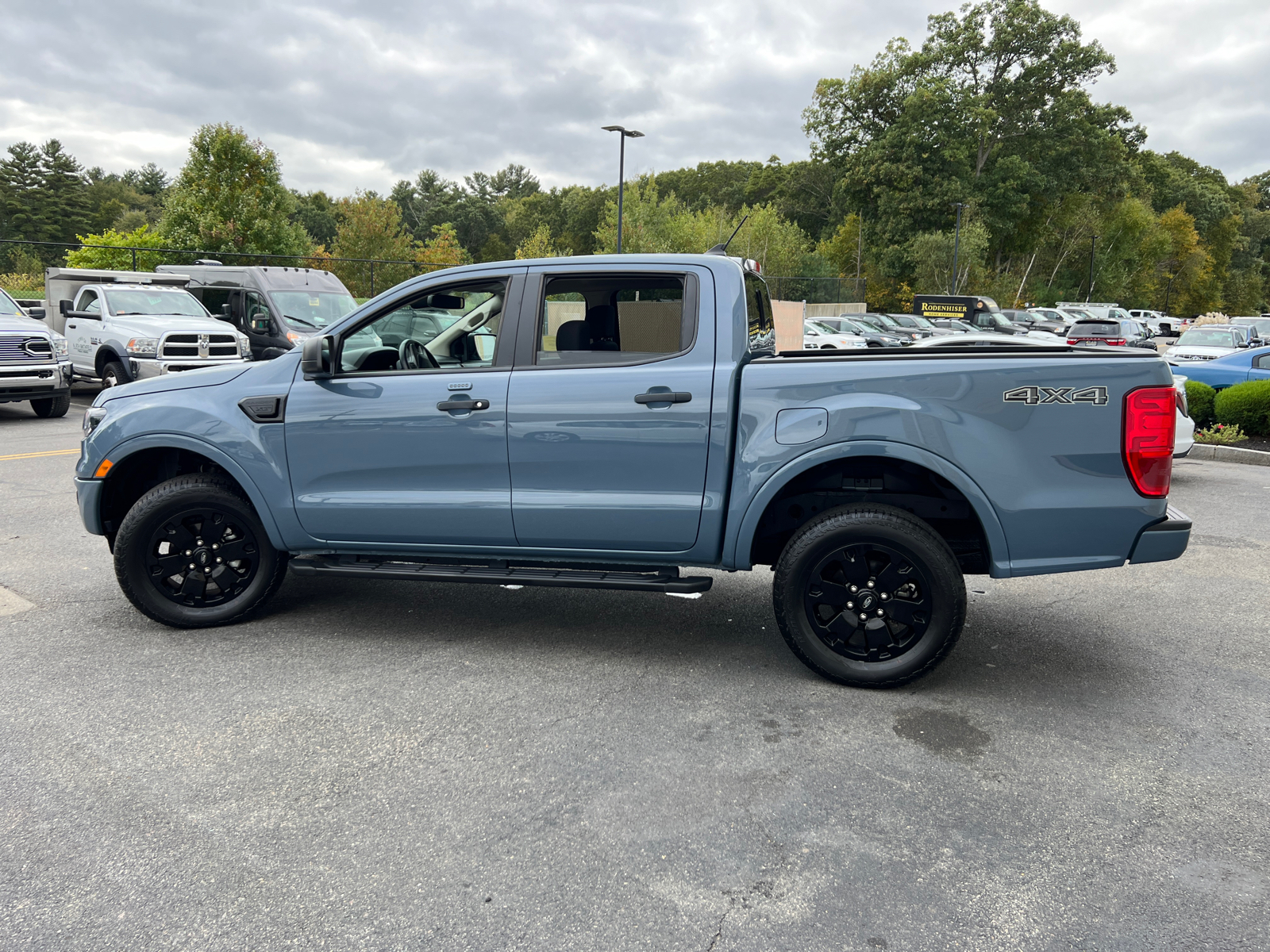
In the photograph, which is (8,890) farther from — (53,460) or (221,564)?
(53,460)

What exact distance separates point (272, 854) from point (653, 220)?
46.9 metres

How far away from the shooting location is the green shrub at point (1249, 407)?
42.3 ft

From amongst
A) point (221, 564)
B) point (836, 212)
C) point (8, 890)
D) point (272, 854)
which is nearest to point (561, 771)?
point (272, 854)

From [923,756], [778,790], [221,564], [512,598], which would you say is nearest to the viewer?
[778,790]

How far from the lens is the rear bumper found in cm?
394

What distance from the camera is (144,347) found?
1453cm

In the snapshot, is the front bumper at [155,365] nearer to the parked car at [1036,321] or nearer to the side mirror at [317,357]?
the side mirror at [317,357]

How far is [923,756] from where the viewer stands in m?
3.60

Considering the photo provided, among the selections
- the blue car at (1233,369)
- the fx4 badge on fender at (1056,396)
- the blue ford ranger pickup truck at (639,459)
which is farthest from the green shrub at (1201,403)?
the fx4 badge on fender at (1056,396)

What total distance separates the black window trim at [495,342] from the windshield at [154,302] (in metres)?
13.0

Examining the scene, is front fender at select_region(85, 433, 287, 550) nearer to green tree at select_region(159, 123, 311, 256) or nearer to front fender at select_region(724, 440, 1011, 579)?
front fender at select_region(724, 440, 1011, 579)

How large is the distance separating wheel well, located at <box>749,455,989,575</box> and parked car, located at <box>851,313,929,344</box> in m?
28.3

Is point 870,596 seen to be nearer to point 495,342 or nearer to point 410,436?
point 495,342

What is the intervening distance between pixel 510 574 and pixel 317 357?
1.41 meters
